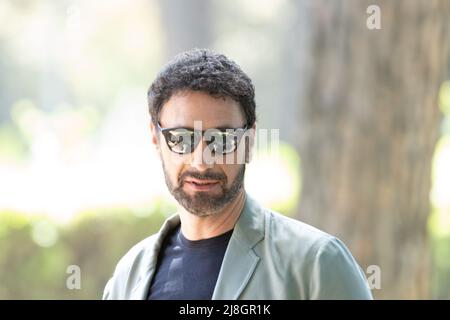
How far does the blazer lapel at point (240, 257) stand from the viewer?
261 centimetres

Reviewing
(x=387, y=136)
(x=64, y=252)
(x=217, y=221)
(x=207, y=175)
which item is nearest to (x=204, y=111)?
(x=207, y=175)

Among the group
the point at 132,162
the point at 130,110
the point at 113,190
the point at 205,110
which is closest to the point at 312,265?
the point at 205,110

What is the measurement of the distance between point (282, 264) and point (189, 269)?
397 mm

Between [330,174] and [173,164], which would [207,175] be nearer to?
[173,164]

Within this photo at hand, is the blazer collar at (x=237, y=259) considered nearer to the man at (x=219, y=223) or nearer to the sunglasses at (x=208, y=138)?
the man at (x=219, y=223)

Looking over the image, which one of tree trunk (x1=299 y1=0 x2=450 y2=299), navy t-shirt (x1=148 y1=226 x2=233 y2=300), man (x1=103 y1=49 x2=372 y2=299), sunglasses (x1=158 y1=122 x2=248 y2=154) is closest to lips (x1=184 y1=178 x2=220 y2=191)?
man (x1=103 y1=49 x2=372 y2=299)

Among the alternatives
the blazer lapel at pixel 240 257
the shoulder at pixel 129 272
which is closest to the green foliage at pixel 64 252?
the shoulder at pixel 129 272

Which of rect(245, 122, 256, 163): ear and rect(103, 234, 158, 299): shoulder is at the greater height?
rect(245, 122, 256, 163): ear

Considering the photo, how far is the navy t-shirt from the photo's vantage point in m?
2.75

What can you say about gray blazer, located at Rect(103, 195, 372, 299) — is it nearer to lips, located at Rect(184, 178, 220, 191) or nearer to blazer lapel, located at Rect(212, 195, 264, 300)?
blazer lapel, located at Rect(212, 195, 264, 300)

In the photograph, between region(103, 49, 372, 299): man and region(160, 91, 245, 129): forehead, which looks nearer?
region(103, 49, 372, 299): man

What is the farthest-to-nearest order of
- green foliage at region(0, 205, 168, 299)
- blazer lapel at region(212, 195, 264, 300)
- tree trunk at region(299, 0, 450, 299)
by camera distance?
A: green foliage at region(0, 205, 168, 299)
tree trunk at region(299, 0, 450, 299)
blazer lapel at region(212, 195, 264, 300)

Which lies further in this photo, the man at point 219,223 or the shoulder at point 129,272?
the shoulder at point 129,272

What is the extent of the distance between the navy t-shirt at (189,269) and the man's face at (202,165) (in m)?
0.15
